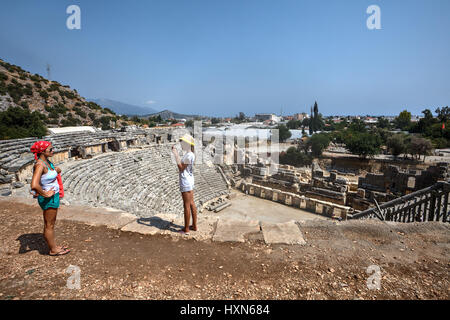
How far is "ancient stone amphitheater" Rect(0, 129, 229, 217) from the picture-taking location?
26.4ft

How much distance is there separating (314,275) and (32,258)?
3754 millimetres

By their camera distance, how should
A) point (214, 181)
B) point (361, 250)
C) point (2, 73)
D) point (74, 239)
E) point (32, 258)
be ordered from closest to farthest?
point (32, 258) → point (361, 250) → point (74, 239) → point (214, 181) → point (2, 73)

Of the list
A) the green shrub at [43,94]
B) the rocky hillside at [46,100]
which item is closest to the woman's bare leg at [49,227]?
the rocky hillside at [46,100]

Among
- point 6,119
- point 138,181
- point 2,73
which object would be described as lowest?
point 138,181

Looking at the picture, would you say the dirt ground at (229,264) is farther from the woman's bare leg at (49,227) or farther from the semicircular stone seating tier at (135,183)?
the semicircular stone seating tier at (135,183)

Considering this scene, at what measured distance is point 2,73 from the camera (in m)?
35.3

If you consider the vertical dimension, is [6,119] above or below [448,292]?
above

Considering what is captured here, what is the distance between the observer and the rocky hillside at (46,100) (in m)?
31.5

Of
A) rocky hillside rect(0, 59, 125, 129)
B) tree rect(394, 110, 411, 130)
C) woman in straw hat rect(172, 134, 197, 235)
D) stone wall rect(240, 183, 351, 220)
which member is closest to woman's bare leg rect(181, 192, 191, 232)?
woman in straw hat rect(172, 134, 197, 235)

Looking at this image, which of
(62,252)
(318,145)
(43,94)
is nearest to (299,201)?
(62,252)

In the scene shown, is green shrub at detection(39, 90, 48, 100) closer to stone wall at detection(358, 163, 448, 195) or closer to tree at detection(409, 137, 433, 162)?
stone wall at detection(358, 163, 448, 195)
